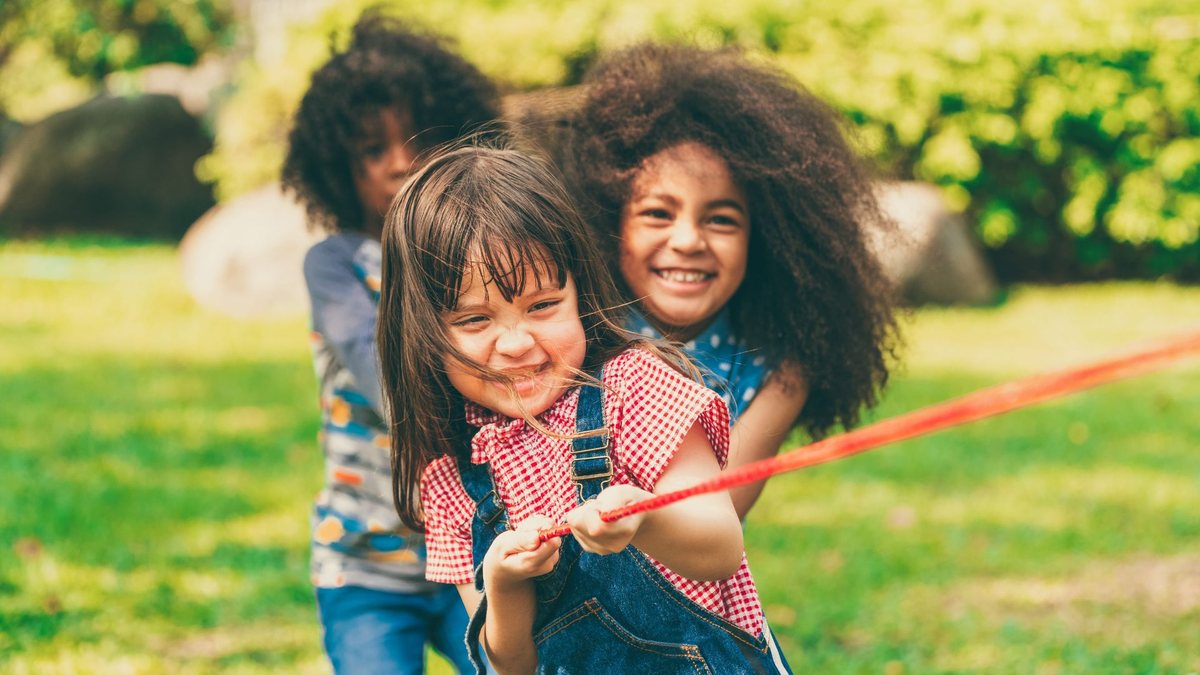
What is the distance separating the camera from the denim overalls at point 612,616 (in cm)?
171

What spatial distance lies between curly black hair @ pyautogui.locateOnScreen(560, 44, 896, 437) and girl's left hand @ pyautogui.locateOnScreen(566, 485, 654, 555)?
0.83 metres

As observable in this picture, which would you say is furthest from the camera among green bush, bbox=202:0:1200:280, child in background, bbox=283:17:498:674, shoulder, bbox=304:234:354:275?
green bush, bbox=202:0:1200:280

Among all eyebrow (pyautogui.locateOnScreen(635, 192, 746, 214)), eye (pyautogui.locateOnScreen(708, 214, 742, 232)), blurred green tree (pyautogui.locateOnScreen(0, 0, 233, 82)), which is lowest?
eye (pyautogui.locateOnScreen(708, 214, 742, 232))

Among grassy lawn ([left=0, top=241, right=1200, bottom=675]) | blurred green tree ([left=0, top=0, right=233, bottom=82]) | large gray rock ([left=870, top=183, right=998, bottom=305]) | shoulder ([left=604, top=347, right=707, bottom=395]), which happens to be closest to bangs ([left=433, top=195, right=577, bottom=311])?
shoulder ([left=604, top=347, right=707, bottom=395])

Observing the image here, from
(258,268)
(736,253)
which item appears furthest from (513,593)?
(258,268)

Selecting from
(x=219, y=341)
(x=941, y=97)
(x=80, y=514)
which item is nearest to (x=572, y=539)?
(x=80, y=514)

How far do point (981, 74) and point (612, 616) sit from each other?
7.26 meters

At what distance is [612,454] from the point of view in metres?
1.71

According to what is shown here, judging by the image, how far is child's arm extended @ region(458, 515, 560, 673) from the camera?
1.61 m

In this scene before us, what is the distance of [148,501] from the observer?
4.78 meters

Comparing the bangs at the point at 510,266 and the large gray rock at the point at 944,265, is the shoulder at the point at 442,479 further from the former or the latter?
the large gray rock at the point at 944,265

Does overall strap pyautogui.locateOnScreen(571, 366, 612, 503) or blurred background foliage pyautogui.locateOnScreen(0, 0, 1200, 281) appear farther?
blurred background foliage pyautogui.locateOnScreen(0, 0, 1200, 281)

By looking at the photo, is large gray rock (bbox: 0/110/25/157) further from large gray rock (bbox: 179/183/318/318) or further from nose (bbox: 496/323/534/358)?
nose (bbox: 496/323/534/358)

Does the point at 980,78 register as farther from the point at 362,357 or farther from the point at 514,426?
the point at 514,426
